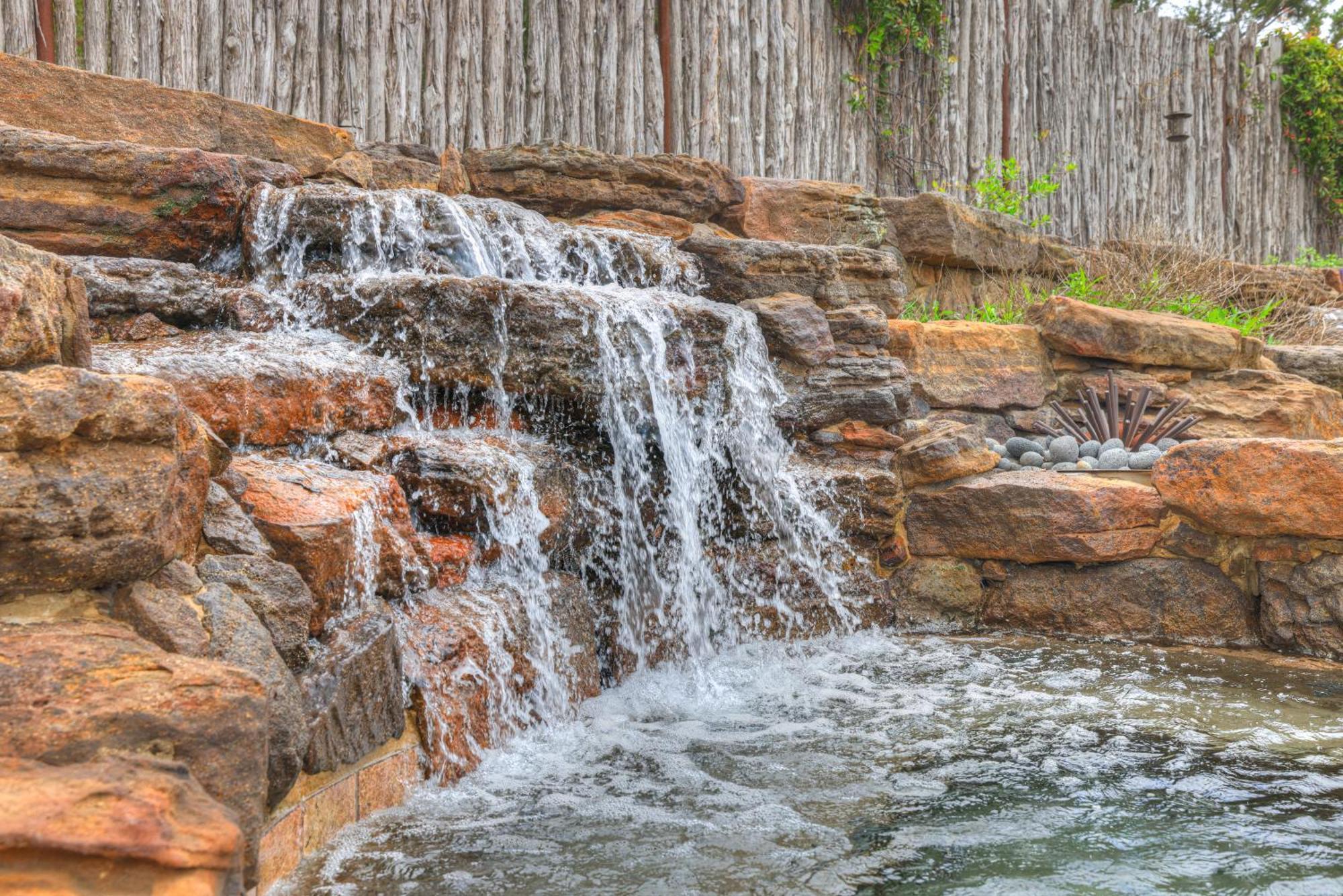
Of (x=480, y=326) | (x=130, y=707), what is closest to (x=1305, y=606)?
(x=480, y=326)

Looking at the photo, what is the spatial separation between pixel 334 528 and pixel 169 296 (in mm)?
1476

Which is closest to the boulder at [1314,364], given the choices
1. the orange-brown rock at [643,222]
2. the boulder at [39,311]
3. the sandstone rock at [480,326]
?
the orange-brown rock at [643,222]

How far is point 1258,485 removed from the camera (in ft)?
14.6

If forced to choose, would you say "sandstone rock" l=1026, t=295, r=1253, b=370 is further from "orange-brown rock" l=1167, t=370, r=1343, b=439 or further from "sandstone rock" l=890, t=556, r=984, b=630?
"sandstone rock" l=890, t=556, r=984, b=630

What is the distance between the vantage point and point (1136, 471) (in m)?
5.02

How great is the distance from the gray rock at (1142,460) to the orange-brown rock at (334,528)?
3443mm

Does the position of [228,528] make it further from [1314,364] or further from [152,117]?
[1314,364]

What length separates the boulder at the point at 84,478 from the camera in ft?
6.16

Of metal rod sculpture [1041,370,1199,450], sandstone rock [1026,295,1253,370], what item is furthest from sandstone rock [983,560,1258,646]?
sandstone rock [1026,295,1253,370]

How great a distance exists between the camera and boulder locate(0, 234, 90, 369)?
2.03m

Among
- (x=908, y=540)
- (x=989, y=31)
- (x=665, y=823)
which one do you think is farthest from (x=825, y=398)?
(x=989, y=31)

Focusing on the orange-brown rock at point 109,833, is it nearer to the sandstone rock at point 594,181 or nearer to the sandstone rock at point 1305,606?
the sandstone rock at point 1305,606

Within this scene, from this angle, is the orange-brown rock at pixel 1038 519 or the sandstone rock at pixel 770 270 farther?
the sandstone rock at pixel 770 270

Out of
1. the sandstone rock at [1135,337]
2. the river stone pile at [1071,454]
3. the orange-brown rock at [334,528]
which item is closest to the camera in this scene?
the orange-brown rock at [334,528]
